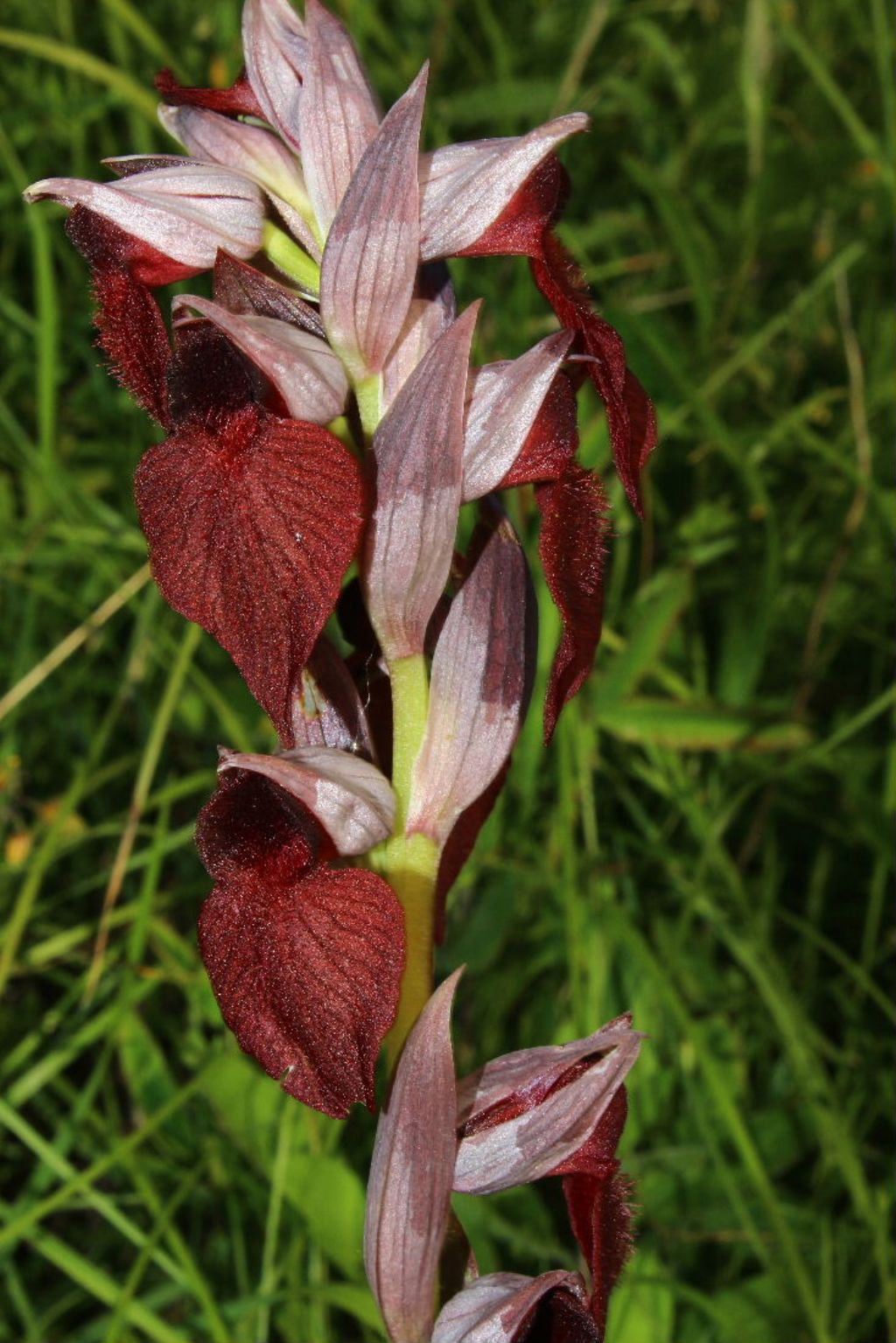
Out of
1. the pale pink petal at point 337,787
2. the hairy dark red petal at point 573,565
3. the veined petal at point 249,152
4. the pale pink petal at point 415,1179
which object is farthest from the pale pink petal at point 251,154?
the pale pink petal at point 415,1179

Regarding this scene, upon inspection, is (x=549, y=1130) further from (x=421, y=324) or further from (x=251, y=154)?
(x=251, y=154)

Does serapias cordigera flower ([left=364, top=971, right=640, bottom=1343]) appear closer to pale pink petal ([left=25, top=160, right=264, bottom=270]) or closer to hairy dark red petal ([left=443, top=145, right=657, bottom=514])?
hairy dark red petal ([left=443, top=145, right=657, bottom=514])

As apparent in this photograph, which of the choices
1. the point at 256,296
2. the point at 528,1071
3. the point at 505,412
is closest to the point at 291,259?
the point at 256,296

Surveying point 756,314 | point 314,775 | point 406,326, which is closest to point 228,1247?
point 314,775

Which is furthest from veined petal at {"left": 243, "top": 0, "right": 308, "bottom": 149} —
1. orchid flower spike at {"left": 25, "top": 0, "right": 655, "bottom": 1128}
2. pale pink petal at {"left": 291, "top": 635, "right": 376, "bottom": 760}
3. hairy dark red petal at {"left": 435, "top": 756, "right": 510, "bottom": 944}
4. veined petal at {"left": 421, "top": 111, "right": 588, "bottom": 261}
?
hairy dark red petal at {"left": 435, "top": 756, "right": 510, "bottom": 944}

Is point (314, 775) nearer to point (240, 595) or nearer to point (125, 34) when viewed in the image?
point (240, 595)
